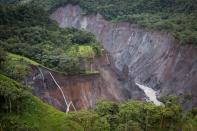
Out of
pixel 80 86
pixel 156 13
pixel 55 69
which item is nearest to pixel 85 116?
pixel 55 69

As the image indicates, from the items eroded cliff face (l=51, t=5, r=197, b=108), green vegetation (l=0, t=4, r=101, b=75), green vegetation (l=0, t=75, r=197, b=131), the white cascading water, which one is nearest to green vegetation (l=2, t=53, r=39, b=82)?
green vegetation (l=0, t=75, r=197, b=131)

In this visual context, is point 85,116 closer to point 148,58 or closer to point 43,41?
point 43,41

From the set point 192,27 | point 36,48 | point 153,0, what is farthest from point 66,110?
point 153,0

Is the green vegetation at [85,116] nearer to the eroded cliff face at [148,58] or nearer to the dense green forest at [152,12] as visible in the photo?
the eroded cliff face at [148,58]

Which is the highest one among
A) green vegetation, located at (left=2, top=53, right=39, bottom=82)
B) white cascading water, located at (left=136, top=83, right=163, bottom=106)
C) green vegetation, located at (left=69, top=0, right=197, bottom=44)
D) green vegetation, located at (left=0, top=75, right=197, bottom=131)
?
green vegetation, located at (left=69, top=0, right=197, bottom=44)

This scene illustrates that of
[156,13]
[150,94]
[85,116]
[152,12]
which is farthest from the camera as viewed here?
[152,12]

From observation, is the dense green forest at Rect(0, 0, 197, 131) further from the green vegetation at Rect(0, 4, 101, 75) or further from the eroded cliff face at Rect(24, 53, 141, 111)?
the eroded cliff face at Rect(24, 53, 141, 111)

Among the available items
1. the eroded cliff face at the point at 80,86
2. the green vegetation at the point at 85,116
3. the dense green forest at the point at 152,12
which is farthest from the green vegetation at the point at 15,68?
the dense green forest at the point at 152,12

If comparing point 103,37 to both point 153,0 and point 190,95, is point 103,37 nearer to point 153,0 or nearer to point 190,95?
point 153,0
